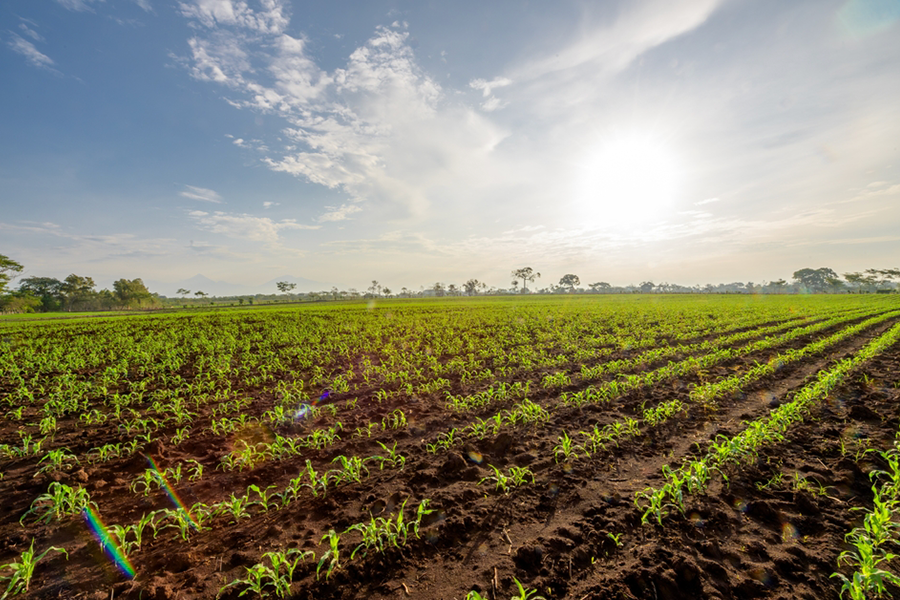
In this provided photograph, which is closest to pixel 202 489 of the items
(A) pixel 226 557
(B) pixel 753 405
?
(A) pixel 226 557

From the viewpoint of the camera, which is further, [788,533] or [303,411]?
[303,411]

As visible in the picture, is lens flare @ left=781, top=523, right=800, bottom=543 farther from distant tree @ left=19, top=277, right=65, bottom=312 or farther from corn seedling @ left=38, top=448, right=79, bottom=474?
distant tree @ left=19, top=277, right=65, bottom=312

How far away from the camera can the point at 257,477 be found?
4.28 meters

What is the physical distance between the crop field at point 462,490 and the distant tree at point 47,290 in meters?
95.3

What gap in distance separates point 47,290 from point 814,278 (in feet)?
903

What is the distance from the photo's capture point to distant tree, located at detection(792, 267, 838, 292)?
496ft

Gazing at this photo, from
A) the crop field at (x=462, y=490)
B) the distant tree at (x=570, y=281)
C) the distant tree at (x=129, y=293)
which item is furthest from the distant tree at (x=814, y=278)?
the distant tree at (x=129, y=293)

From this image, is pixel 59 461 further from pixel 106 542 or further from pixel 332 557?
pixel 332 557

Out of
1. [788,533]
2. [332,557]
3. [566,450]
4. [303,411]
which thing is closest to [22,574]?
[332,557]

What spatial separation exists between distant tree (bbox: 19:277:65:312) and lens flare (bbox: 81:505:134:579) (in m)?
104

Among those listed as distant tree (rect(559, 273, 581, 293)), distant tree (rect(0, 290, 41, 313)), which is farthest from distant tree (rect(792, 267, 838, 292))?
distant tree (rect(0, 290, 41, 313))

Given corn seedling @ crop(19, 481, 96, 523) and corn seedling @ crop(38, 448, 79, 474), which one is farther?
corn seedling @ crop(38, 448, 79, 474)

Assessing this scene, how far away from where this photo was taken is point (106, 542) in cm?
302

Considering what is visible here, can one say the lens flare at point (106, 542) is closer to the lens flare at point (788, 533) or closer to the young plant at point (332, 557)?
the young plant at point (332, 557)
